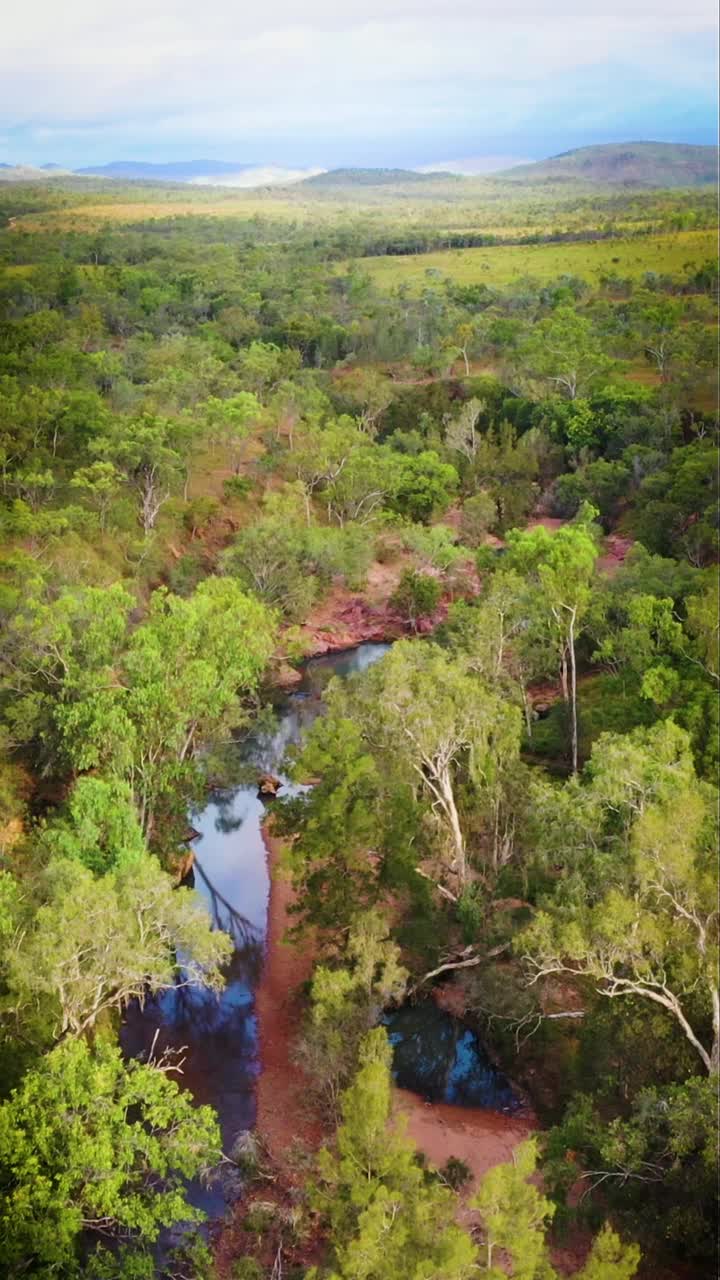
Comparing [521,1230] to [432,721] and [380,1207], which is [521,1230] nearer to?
[380,1207]

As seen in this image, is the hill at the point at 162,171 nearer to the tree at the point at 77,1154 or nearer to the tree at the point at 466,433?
the tree at the point at 466,433

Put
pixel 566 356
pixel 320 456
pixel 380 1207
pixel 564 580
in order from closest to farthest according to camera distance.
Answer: pixel 380 1207 → pixel 564 580 → pixel 320 456 → pixel 566 356

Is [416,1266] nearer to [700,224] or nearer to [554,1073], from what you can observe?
[554,1073]

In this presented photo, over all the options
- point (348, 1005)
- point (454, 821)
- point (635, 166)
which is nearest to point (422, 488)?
point (454, 821)

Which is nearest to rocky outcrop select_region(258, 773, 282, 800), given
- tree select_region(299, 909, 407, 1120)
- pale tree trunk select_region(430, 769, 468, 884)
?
pale tree trunk select_region(430, 769, 468, 884)

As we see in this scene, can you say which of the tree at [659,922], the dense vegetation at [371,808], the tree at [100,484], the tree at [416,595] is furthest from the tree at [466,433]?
the tree at [659,922]
